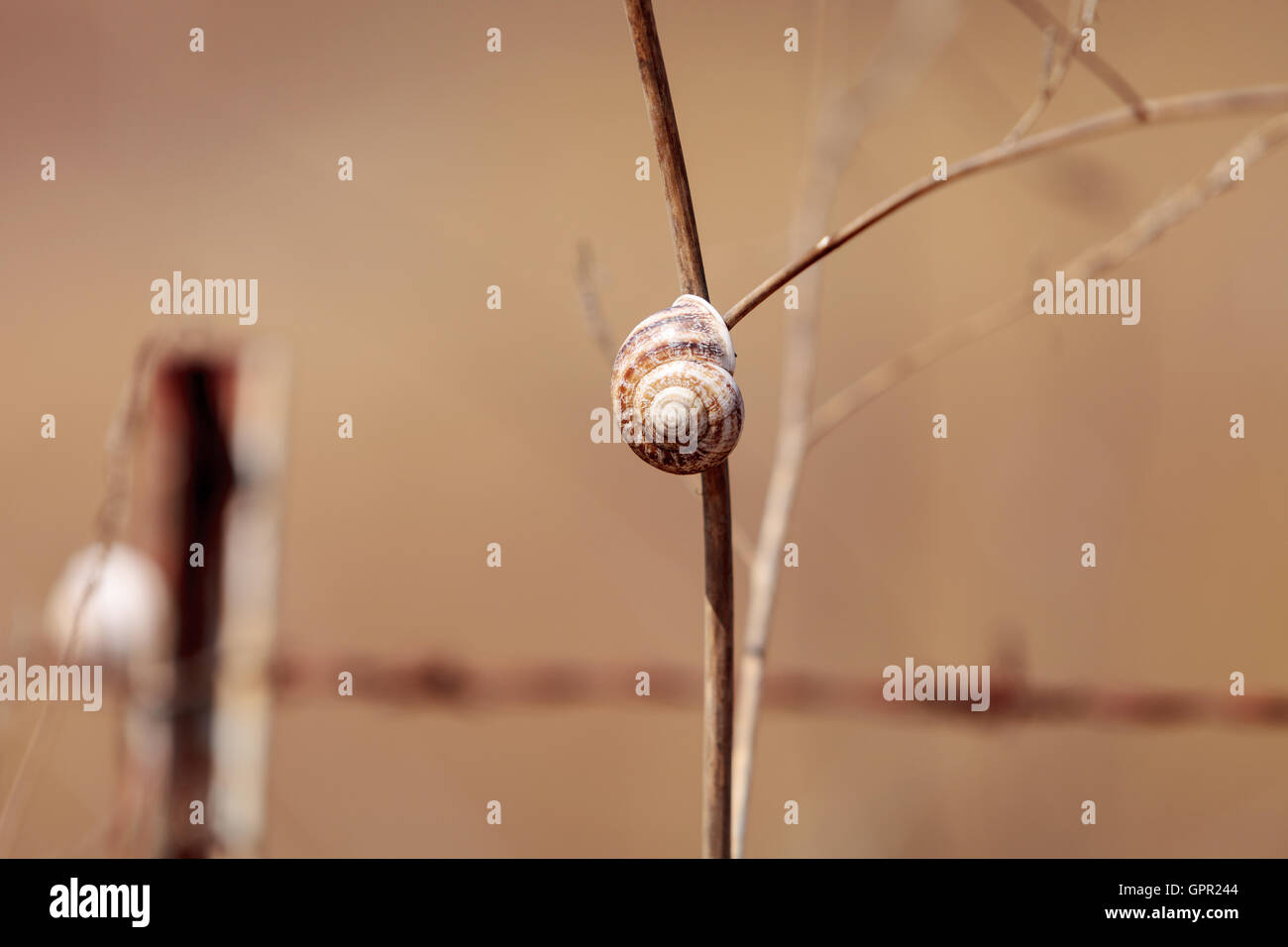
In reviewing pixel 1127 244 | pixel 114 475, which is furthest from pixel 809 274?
pixel 114 475

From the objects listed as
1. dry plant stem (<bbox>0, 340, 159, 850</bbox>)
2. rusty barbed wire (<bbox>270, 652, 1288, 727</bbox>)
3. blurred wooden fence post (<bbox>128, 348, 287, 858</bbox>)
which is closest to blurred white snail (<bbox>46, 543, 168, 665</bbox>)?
blurred wooden fence post (<bbox>128, 348, 287, 858</bbox>)

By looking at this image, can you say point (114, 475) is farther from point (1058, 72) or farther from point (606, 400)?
point (606, 400)

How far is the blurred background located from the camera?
4.88 feet

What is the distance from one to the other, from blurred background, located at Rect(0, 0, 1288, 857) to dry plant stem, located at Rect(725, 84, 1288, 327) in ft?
3.18

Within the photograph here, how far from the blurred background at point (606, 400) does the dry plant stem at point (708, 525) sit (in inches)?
37.9

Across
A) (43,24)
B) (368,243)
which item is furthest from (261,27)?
(368,243)

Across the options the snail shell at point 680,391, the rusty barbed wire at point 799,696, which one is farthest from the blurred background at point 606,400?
the snail shell at point 680,391

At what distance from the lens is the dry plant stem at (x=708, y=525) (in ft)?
1.13

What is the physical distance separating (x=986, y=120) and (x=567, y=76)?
0.88m

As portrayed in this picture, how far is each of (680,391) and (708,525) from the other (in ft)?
0.30

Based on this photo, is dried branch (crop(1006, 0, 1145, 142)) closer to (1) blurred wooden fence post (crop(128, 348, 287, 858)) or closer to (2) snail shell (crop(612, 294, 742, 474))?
(2) snail shell (crop(612, 294, 742, 474))

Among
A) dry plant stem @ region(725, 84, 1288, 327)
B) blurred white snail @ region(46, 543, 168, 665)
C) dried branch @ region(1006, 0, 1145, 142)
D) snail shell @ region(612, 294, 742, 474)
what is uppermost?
dried branch @ region(1006, 0, 1145, 142)

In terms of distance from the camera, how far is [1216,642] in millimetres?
1576
